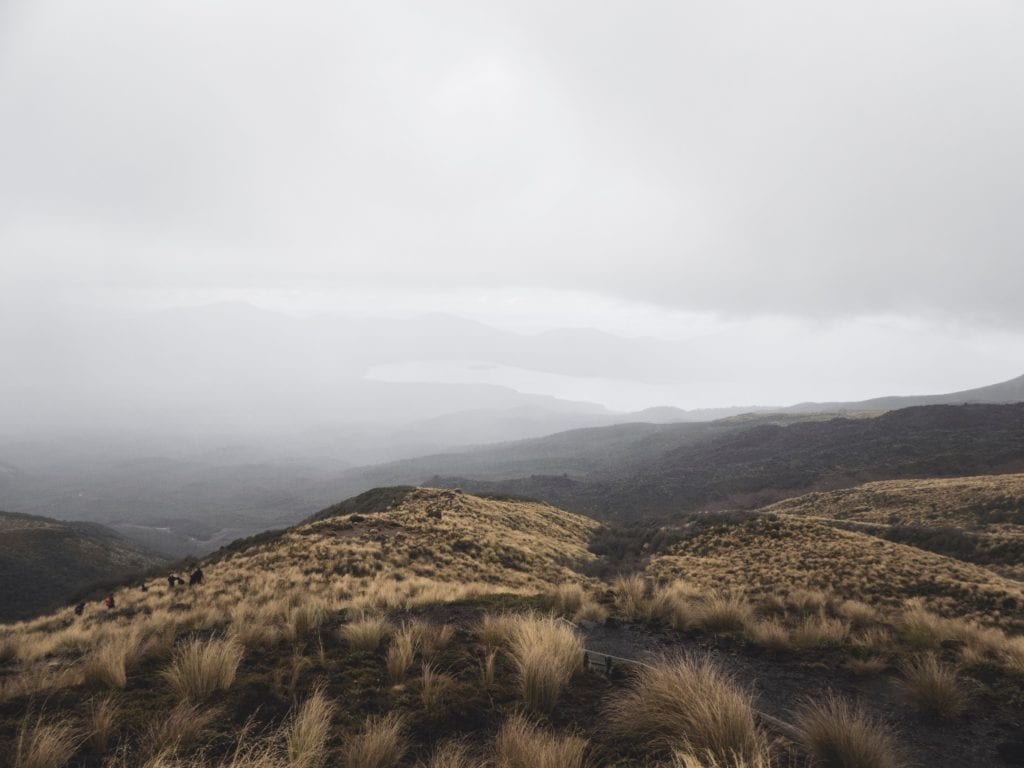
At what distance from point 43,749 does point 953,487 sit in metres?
54.4

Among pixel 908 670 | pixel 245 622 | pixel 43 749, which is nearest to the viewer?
pixel 43 749

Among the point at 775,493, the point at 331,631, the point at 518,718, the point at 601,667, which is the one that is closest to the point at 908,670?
the point at 601,667

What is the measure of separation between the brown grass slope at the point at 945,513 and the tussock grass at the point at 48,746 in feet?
101

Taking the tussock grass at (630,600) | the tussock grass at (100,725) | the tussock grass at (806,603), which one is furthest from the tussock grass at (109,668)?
the tussock grass at (806,603)

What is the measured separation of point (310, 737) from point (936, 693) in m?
6.46

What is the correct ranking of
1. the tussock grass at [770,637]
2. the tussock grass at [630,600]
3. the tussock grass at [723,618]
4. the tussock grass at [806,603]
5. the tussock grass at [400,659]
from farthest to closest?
the tussock grass at [806,603], the tussock grass at [630,600], the tussock grass at [723,618], the tussock grass at [770,637], the tussock grass at [400,659]

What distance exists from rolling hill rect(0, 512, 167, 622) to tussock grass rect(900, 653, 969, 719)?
189ft

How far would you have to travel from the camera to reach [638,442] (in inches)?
5778

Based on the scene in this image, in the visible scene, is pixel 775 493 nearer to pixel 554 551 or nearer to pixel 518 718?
pixel 554 551

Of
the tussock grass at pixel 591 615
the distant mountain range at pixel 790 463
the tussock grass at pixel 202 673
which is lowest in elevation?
the distant mountain range at pixel 790 463

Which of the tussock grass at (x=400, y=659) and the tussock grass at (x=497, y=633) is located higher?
the tussock grass at (x=400, y=659)

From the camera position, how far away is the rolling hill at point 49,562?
48.2 m

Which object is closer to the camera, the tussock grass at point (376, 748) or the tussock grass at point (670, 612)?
the tussock grass at point (376, 748)

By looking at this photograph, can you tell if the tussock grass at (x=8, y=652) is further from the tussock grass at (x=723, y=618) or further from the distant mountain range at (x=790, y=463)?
the distant mountain range at (x=790, y=463)
